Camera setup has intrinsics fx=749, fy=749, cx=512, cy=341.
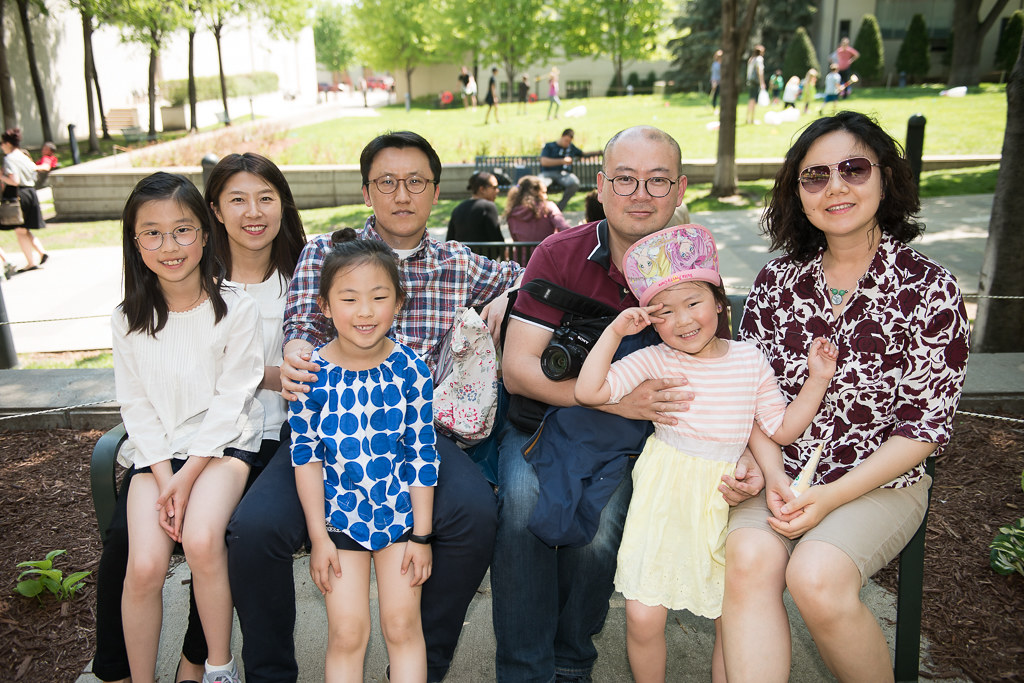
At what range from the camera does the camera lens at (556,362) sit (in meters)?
2.54

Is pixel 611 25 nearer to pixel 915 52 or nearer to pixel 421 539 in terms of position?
pixel 915 52

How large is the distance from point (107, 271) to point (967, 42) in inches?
1259

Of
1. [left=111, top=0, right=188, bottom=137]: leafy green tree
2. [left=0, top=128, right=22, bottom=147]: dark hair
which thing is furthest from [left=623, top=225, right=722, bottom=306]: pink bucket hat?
[left=111, top=0, right=188, bottom=137]: leafy green tree

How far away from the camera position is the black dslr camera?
8.45ft

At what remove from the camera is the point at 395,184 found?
9.41 ft

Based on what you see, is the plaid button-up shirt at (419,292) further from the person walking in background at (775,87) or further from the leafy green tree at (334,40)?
the leafy green tree at (334,40)

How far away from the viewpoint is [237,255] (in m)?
3.09

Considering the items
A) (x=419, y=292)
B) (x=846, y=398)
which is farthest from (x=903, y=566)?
(x=419, y=292)

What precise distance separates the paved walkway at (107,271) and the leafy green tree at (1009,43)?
993 inches

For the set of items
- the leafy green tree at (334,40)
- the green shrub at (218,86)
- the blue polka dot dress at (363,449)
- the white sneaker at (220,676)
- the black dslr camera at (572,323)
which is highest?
the leafy green tree at (334,40)

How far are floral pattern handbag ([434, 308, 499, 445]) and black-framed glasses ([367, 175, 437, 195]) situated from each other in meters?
0.54

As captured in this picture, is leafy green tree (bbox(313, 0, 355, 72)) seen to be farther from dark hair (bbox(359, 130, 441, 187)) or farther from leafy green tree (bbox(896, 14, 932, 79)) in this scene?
dark hair (bbox(359, 130, 441, 187))

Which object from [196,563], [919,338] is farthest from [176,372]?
[919,338]

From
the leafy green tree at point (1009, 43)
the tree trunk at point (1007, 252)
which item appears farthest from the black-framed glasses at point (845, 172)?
the leafy green tree at point (1009, 43)
